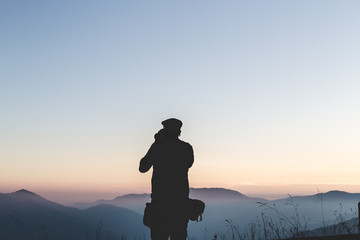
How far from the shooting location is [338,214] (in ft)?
26.0

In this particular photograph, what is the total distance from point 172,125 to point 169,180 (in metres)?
0.75

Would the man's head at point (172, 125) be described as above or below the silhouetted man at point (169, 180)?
above

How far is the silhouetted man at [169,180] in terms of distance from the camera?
5.37m

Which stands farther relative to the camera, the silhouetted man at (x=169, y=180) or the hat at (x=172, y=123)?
the hat at (x=172, y=123)

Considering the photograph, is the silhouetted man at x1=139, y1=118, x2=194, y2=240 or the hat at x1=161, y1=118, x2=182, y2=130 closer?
the silhouetted man at x1=139, y1=118, x2=194, y2=240

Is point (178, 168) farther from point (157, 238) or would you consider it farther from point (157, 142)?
point (157, 238)

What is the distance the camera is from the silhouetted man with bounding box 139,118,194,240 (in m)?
5.37

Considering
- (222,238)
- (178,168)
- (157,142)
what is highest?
(157,142)

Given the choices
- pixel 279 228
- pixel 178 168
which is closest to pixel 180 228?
pixel 178 168

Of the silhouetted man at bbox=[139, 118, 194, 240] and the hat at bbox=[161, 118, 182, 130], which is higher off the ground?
the hat at bbox=[161, 118, 182, 130]

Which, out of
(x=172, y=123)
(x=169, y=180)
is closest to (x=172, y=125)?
(x=172, y=123)

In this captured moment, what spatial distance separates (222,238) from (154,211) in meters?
1.86

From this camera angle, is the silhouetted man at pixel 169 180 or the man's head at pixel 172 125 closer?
the silhouetted man at pixel 169 180

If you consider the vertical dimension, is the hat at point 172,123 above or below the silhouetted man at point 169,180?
above
